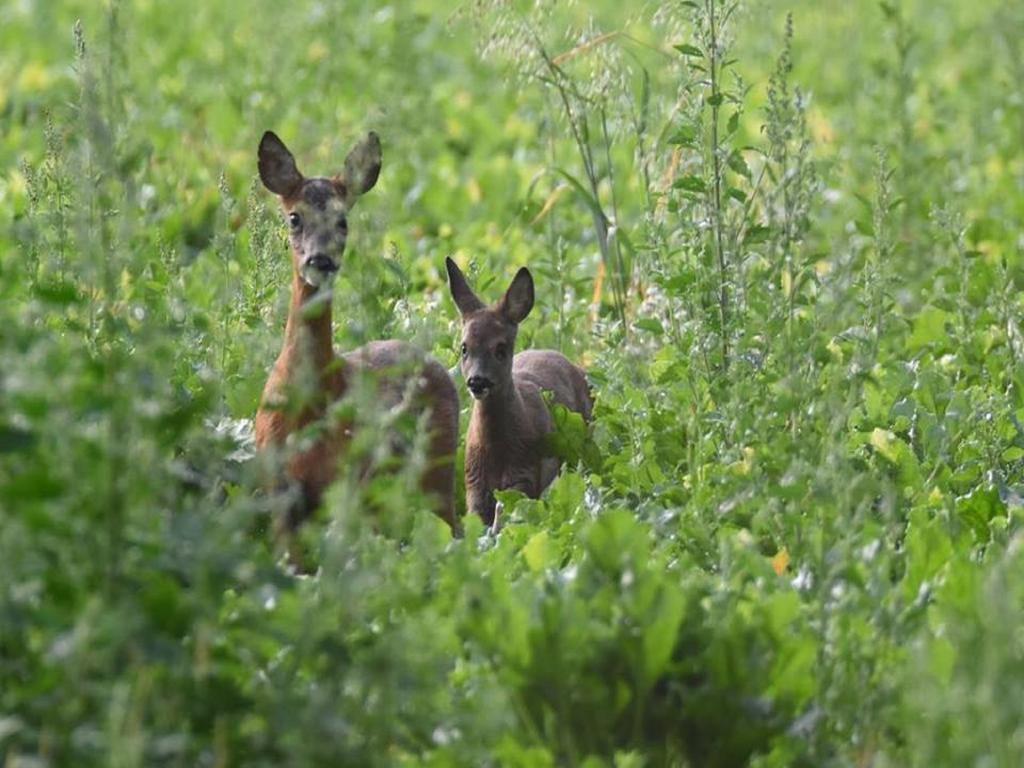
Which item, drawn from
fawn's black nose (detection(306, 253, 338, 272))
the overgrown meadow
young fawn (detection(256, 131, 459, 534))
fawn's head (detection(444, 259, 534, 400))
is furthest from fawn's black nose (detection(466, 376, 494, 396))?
fawn's black nose (detection(306, 253, 338, 272))

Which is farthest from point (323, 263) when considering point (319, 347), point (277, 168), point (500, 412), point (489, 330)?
point (500, 412)

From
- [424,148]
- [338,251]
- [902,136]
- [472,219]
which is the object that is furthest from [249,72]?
[338,251]

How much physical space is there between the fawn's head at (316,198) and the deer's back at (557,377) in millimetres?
1091

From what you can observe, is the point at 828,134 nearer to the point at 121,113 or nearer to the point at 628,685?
the point at 121,113

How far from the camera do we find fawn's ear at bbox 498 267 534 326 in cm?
733

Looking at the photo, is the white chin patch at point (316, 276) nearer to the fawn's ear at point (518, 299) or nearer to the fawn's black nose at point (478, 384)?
the fawn's black nose at point (478, 384)

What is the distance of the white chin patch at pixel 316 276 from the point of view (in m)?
6.05

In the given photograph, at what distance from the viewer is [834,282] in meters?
5.82

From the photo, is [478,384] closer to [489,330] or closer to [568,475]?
[489,330]

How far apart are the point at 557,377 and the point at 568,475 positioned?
4.32ft

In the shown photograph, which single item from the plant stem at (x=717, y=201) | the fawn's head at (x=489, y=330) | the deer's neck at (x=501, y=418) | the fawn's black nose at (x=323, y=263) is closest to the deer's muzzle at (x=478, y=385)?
the fawn's head at (x=489, y=330)

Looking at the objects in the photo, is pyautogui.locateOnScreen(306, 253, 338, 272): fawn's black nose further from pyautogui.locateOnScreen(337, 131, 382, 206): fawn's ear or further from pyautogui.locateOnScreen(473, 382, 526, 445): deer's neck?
pyautogui.locateOnScreen(473, 382, 526, 445): deer's neck

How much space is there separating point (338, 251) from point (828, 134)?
21.5ft

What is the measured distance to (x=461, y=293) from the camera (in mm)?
7398
